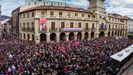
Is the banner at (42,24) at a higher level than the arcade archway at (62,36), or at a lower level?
higher

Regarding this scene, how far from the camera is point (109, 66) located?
16531mm

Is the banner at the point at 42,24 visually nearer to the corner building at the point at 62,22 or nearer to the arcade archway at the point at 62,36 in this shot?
the corner building at the point at 62,22

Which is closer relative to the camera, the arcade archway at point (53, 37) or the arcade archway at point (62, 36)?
the arcade archway at point (53, 37)

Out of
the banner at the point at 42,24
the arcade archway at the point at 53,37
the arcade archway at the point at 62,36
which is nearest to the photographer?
the banner at the point at 42,24

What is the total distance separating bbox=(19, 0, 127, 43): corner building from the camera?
3891 centimetres

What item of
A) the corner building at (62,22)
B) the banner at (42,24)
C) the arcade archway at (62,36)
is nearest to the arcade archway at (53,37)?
the corner building at (62,22)

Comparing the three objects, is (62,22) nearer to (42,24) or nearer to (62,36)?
(62,36)

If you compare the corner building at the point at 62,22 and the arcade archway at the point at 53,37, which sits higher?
the corner building at the point at 62,22

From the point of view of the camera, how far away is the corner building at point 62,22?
128ft

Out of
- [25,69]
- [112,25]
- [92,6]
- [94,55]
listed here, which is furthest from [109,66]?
[112,25]

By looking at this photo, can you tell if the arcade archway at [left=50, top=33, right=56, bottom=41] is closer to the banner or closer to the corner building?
the corner building

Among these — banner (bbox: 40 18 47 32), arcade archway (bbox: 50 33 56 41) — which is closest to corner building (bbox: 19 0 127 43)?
arcade archway (bbox: 50 33 56 41)

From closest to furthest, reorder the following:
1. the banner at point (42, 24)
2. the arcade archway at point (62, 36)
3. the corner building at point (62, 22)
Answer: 1. the banner at point (42, 24)
2. the corner building at point (62, 22)
3. the arcade archway at point (62, 36)

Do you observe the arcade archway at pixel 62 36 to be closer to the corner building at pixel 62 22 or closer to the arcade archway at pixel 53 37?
the corner building at pixel 62 22
